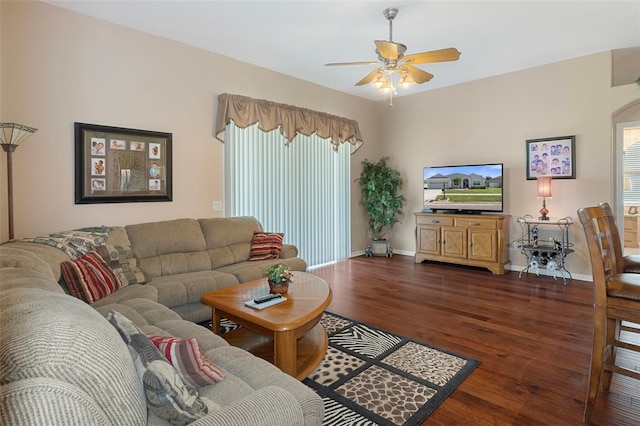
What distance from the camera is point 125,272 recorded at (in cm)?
293

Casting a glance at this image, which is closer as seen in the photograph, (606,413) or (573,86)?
(606,413)

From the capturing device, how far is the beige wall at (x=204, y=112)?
10.2 feet

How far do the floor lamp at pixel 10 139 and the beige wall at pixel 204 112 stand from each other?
0.65 ft

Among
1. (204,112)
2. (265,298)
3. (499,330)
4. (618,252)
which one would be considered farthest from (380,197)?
(265,298)

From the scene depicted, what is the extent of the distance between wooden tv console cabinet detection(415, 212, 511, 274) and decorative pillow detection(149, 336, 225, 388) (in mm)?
4690

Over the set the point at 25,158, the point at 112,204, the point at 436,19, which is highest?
the point at 436,19

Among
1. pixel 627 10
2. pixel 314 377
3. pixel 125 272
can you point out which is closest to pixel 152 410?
pixel 314 377

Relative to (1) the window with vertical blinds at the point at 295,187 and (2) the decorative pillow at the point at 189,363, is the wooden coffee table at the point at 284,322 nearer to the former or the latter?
(2) the decorative pillow at the point at 189,363

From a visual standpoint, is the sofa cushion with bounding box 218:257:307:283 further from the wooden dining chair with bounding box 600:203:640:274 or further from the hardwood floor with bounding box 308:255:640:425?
the wooden dining chair with bounding box 600:203:640:274

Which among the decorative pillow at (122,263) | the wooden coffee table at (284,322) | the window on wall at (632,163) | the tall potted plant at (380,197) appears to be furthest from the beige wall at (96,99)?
the window on wall at (632,163)

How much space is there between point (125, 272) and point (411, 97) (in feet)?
18.2

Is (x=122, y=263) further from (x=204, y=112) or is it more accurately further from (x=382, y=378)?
(x=382, y=378)

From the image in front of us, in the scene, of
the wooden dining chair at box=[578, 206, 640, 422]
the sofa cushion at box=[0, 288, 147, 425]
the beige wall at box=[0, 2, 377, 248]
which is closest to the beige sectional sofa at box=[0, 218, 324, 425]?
the sofa cushion at box=[0, 288, 147, 425]

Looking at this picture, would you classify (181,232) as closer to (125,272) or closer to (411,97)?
(125,272)
